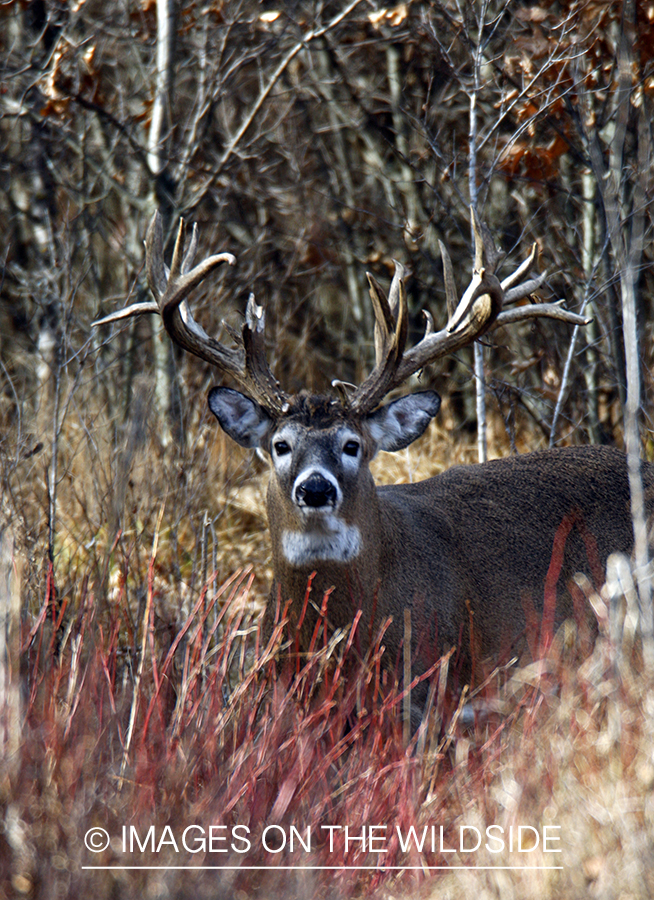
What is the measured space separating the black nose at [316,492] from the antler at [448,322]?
0.64m

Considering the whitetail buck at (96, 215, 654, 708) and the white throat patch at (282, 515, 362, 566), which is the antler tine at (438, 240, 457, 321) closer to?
the whitetail buck at (96, 215, 654, 708)

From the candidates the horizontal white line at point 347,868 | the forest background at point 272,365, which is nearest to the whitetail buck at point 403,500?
the forest background at point 272,365

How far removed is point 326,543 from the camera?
459 centimetres

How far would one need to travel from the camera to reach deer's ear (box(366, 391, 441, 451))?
5125 mm

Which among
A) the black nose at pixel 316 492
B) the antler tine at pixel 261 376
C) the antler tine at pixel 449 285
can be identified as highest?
the antler tine at pixel 449 285

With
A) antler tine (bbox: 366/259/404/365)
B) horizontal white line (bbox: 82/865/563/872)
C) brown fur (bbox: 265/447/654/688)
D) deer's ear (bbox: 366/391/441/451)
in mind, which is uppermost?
antler tine (bbox: 366/259/404/365)

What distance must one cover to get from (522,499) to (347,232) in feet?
16.8

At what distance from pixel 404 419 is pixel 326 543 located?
34.7 inches

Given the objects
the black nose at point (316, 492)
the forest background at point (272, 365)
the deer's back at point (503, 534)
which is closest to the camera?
the forest background at point (272, 365)

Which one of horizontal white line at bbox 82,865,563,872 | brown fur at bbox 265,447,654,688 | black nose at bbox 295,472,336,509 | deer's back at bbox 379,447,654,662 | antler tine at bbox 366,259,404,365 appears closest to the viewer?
horizontal white line at bbox 82,865,563,872

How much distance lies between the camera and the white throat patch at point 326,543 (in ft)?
15.0

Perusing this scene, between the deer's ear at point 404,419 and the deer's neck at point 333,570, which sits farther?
the deer's ear at point 404,419

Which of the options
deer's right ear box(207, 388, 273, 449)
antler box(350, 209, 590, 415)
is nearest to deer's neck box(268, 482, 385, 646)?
deer's right ear box(207, 388, 273, 449)

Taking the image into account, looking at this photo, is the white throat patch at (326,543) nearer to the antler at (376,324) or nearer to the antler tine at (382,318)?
the antler at (376,324)
